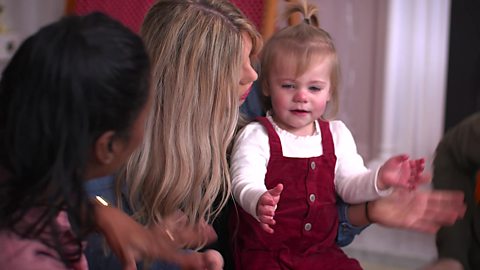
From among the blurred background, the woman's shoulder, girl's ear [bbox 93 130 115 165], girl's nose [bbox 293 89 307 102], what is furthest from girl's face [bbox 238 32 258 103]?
the blurred background

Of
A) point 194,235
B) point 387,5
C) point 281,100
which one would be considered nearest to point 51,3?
point 387,5

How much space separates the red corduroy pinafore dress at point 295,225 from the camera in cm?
121

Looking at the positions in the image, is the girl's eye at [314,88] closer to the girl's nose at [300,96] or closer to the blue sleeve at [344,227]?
the girl's nose at [300,96]

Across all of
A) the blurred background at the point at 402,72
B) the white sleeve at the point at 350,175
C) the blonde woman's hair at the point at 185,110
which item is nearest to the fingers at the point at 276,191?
the blonde woman's hair at the point at 185,110

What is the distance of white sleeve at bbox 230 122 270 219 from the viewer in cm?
114

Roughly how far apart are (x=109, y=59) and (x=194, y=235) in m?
0.38

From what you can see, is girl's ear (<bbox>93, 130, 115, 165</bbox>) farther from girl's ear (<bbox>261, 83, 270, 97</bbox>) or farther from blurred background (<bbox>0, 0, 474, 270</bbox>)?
blurred background (<bbox>0, 0, 474, 270</bbox>)

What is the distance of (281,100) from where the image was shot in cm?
127

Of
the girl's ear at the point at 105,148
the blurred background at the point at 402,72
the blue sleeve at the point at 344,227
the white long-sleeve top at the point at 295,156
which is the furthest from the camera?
the blurred background at the point at 402,72

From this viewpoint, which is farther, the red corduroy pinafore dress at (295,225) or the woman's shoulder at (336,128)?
the woman's shoulder at (336,128)

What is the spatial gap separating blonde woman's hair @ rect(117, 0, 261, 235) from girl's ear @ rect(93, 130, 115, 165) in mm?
310

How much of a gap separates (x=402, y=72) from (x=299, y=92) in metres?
1.30

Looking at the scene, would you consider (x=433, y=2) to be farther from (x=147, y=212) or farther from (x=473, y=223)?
(x=147, y=212)

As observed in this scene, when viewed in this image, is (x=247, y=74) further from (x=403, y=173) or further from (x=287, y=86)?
(x=403, y=173)
